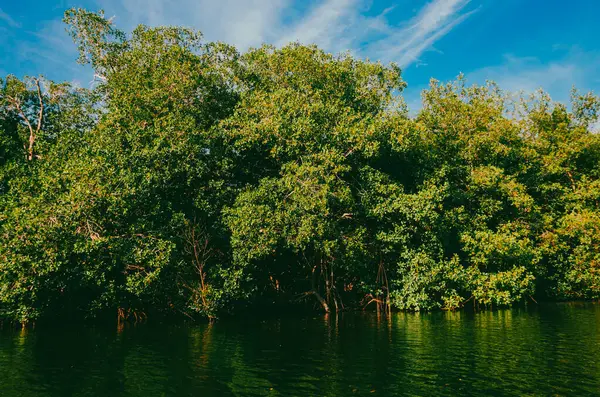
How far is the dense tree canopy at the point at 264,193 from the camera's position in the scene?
26.4 m

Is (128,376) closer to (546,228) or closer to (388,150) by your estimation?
(388,150)

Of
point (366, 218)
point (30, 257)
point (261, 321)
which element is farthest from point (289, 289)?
point (30, 257)

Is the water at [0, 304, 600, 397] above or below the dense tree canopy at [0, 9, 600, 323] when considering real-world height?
below

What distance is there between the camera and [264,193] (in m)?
29.4

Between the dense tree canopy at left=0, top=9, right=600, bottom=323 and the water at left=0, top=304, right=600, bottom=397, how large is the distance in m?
4.52

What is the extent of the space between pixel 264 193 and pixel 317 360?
49.1 ft

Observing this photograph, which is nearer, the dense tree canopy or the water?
the water

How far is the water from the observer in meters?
12.5

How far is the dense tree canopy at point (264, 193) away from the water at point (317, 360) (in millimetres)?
4525

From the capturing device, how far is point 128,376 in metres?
14.3

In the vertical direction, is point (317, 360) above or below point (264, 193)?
below

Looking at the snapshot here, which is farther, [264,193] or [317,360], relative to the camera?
[264,193]

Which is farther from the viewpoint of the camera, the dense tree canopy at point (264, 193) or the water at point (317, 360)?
the dense tree canopy at point (264, 193)

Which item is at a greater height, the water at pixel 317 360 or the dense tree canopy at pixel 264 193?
the dense tree canopy at pixel 264 193
